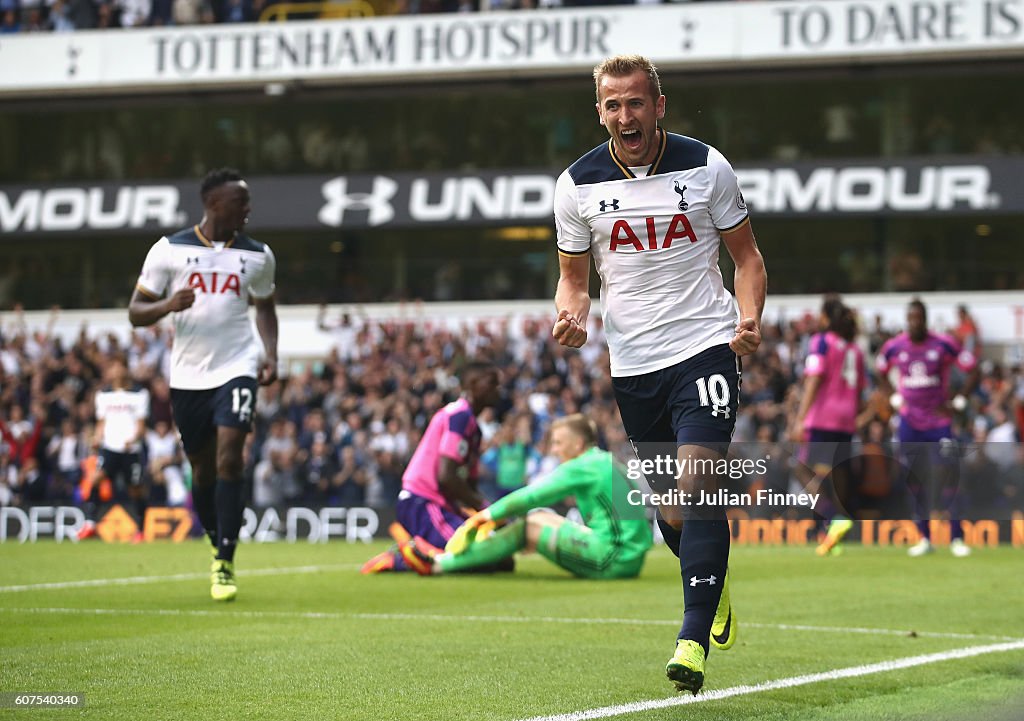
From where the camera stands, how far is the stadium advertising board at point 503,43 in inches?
1081

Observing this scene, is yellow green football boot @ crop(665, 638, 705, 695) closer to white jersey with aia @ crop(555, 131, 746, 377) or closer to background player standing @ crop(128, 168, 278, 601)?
white jersey with aia @ crop(555, 131, 746, 377)

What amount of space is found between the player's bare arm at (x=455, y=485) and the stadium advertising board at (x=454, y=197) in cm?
1581

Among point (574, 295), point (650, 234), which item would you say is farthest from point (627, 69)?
point (574, 295)

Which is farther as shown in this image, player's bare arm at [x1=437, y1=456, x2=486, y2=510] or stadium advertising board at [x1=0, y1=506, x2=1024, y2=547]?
stadium advertising board at [x1=0, y1=506, x2=1024, y2=547]

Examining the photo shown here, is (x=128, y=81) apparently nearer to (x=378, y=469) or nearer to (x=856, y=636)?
(x=378, y=469)

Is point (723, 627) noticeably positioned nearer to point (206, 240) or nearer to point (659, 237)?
point (659, 237)

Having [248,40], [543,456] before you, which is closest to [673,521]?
[543,456]

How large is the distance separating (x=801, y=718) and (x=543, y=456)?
590 inches

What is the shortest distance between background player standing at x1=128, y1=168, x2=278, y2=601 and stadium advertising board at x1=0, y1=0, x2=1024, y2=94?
19.0m

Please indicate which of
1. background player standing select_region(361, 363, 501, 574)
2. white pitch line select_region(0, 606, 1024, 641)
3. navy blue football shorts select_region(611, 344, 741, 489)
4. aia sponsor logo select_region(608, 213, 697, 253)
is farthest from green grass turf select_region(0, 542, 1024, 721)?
aia sponsor logo select_region(608, 213, 697, 253)

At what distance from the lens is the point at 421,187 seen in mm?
A: 30891

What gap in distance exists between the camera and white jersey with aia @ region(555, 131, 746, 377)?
6270 millimetres

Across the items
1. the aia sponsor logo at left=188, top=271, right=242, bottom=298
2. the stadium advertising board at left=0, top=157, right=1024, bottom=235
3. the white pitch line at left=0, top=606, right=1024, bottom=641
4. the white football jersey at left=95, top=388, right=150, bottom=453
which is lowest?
the white pitch line at left=0, top=606, right=1024, bottom=641

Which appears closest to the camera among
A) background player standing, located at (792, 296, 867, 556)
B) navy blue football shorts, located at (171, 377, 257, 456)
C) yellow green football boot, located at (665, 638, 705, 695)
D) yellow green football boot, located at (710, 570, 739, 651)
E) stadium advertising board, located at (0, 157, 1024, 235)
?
yellow green football boot, located at (665, 638, 705, 695)
